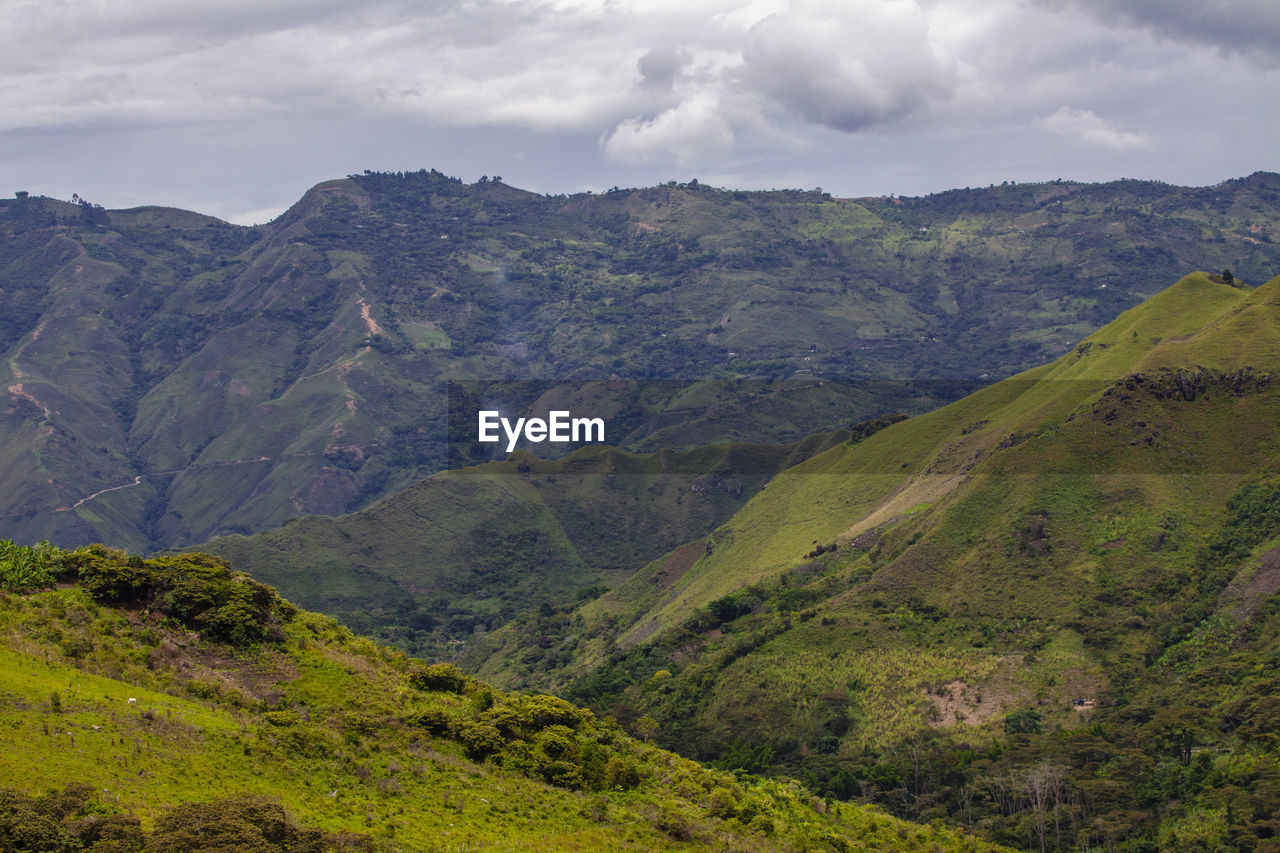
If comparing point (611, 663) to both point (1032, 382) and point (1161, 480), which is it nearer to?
point (1161, 480)

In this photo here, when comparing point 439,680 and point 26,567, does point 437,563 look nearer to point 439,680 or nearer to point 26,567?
point 439,680

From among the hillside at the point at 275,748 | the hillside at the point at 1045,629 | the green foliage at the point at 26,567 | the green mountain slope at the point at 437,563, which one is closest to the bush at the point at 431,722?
the hillside at the point at 275,748

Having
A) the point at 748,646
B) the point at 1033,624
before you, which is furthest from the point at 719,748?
the point at 1033,624

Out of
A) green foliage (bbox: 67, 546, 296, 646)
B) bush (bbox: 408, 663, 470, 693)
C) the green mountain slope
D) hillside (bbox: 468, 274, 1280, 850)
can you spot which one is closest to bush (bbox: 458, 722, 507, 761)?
bush (bbox: 408, 663, 470, 693)

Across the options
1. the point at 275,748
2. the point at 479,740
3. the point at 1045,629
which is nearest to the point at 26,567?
the point at 275,748

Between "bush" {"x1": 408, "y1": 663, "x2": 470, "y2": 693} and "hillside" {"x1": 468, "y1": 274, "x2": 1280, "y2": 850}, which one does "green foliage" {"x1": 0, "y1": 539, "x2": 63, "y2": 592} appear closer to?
"bush" {"x1": 408, "y1": 663, "x2": 470, "y2": 693}

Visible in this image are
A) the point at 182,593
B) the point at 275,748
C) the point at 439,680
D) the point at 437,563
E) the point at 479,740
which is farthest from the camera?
the point at 437,563
